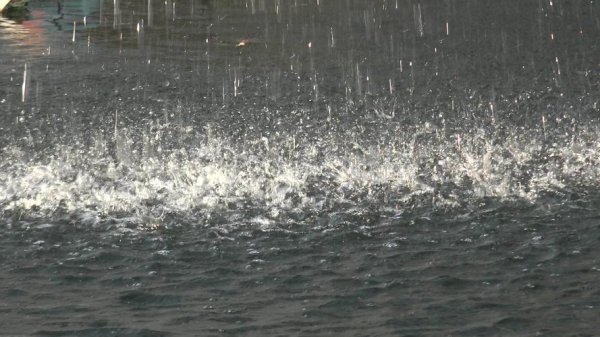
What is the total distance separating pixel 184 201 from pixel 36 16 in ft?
68.7

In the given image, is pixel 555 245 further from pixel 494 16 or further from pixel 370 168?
pixel 494 16

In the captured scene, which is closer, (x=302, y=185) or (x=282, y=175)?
(x=302, y=185)

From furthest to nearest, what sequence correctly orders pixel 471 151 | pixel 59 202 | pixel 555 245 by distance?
pixel 471 151 → pixel 59 202 → pixel 555 245

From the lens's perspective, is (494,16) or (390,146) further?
Answer: (494,16)

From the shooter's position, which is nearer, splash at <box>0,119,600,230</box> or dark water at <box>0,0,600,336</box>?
dark water at <box>0,0,600,336</box>

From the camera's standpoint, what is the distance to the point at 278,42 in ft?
86.3

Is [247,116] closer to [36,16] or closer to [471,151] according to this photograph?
[471,151]

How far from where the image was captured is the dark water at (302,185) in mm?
9305

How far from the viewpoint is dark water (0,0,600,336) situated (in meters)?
9.30

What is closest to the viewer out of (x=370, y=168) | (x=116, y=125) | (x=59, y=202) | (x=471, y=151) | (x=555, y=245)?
(x=555, y=245)

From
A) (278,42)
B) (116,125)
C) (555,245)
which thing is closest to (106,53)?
(278,42)

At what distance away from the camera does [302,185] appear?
13.4 metres

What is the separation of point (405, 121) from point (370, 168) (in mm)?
3543

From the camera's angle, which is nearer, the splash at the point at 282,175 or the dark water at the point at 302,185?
the dark water at the point at 302,185
